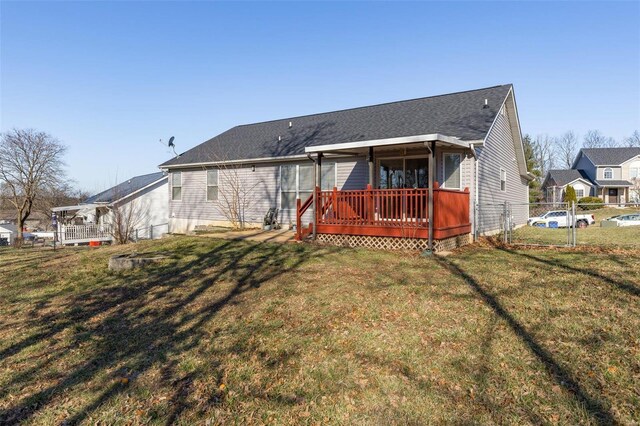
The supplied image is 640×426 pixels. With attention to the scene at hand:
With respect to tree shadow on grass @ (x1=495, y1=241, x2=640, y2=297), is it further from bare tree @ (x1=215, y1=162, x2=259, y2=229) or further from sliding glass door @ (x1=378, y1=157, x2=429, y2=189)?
bare tree @ (x1=215, y1=162, x2=259, y2=229)

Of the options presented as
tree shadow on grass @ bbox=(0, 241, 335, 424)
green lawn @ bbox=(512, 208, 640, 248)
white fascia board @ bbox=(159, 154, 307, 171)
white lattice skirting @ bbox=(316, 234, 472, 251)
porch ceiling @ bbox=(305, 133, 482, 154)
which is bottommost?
tree shadow on grass @ bbox=(0, 241, 335, 424)

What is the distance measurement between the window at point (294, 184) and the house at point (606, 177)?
38.2m

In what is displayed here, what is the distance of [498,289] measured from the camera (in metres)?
5.60

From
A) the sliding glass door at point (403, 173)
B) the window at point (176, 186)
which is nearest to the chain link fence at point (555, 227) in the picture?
the sliding glass door at point (403, 173)

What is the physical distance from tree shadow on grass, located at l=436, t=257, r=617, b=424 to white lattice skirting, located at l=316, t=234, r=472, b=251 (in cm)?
329

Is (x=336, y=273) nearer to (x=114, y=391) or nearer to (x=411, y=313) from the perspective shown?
(x=411, y=313)

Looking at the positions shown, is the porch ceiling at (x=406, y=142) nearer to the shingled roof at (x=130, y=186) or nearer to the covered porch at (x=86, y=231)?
the covered porch at (x=86, y=231)

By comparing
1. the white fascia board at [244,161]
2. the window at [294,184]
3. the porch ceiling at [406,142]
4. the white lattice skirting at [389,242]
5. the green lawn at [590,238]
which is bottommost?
the green lawn at [590,238]

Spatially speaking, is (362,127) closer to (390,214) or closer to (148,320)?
(390,214)

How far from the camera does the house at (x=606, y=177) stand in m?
41.4

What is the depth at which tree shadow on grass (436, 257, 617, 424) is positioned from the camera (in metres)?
2.77

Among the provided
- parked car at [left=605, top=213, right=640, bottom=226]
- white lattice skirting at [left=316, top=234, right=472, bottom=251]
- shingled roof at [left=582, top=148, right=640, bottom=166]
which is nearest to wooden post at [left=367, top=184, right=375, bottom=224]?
white lattice skirting at [left=316, top=234, right=472, bottom=251]

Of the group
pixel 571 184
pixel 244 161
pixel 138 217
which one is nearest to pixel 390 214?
pixel 244 161

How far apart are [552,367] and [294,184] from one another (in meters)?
11.3
